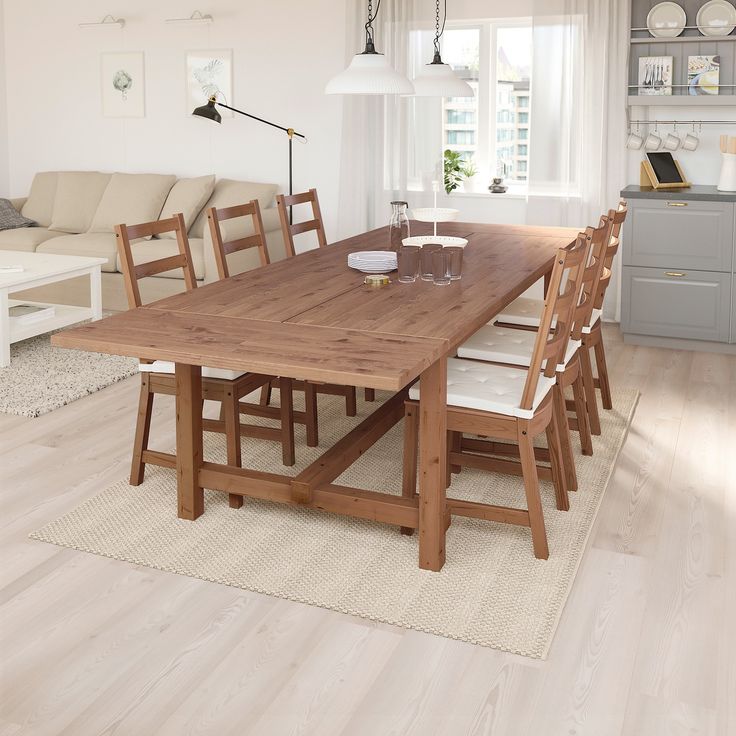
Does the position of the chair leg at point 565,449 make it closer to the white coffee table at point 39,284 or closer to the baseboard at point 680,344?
the baseboard at point 680,344

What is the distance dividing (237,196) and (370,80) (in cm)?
353

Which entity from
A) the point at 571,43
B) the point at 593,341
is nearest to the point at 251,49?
the point at 571,43

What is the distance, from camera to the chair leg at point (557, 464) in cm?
331

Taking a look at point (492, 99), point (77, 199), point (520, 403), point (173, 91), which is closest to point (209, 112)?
point (173, 91)

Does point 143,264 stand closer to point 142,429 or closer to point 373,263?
point 142,429

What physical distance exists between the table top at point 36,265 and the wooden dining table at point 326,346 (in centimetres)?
208

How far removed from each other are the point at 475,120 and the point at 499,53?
474mm

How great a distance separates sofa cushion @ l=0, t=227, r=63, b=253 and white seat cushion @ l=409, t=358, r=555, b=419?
4.41 meters

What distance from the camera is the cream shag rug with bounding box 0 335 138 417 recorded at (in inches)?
180

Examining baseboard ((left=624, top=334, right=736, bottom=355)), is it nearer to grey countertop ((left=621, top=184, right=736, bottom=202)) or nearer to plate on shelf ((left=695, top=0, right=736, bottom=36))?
grey countertop ((left=621, top=184, right=736, bottom=202))

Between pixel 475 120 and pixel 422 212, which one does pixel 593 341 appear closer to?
pixel 422 212

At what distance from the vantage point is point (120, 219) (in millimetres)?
7086

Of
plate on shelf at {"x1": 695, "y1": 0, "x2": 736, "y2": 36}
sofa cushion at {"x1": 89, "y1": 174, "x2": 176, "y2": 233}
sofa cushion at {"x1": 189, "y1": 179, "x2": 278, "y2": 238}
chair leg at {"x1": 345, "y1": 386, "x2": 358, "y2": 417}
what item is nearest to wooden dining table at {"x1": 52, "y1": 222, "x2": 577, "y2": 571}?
chair leg at {"x1": 345, "y1": 386, "x2": 358, "y2": 417}

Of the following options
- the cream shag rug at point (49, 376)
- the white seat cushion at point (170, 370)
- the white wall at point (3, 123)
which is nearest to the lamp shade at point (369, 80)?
the white seat cushion at point (170, 370)
